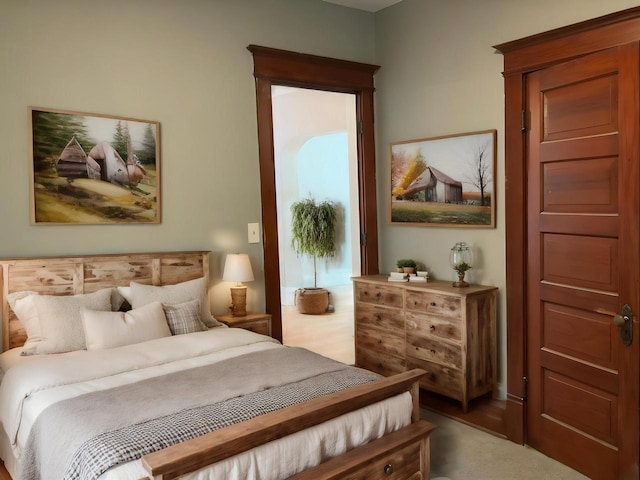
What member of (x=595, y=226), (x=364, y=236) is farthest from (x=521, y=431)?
(x=364, y=236)

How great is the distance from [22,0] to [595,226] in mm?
3301

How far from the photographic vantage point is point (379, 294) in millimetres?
3992

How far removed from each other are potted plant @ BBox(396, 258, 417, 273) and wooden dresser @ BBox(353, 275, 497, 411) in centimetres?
16

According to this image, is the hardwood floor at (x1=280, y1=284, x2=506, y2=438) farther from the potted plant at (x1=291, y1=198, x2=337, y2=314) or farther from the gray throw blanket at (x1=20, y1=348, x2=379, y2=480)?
the gray throw blanket at (x1=20, y1=348, x2=379, y2=480)

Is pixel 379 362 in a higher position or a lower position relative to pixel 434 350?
lower

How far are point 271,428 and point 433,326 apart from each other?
2016mm

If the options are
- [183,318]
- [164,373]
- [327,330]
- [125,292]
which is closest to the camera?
[164,373]

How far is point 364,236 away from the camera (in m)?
4.48

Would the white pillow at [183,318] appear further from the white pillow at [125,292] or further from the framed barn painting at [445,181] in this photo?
the framed barn painting at [445,181]

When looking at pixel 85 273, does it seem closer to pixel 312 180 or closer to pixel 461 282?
pixel 461 282

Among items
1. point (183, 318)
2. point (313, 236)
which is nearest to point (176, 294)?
point (183, 318)

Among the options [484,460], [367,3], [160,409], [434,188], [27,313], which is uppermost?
[367,3]

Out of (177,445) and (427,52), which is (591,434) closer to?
(177,445)

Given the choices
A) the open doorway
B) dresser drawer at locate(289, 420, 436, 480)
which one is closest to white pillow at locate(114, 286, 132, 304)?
dresser drawer at locate(289, 420, 436, 480)
